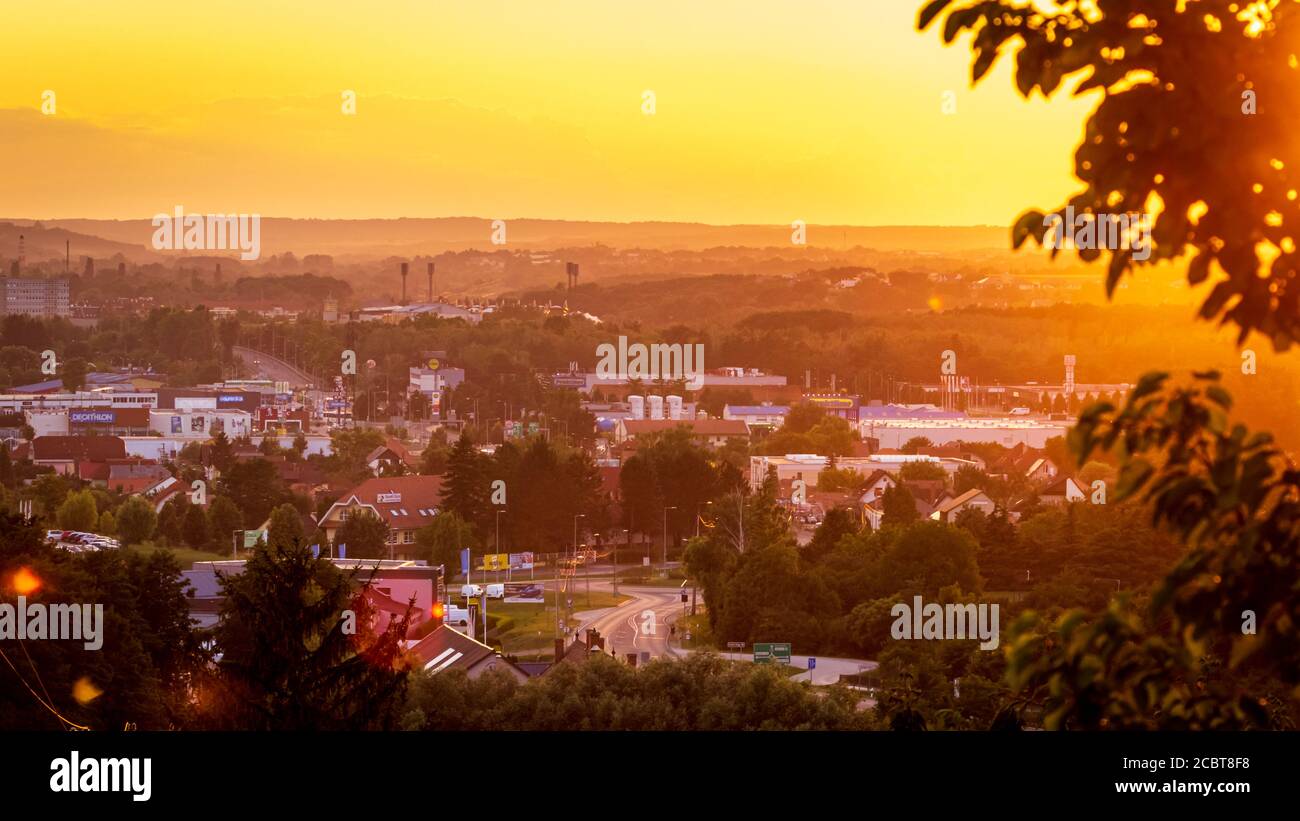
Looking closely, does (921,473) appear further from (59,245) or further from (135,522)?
(59,245)

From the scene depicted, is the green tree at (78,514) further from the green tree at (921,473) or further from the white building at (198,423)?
the white building at (198,423)

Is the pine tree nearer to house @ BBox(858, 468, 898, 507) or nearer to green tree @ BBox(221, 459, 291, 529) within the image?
green tree @ BBox(221, 459, 291, 529)

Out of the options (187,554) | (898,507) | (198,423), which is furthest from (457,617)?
(198,423)

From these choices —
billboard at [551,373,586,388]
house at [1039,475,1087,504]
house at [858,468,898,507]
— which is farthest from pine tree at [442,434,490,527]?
billboard at [551,373,586,388]
